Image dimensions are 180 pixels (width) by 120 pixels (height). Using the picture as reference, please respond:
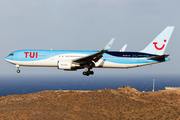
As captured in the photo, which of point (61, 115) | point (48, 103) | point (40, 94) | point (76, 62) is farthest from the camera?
point (40, 94)

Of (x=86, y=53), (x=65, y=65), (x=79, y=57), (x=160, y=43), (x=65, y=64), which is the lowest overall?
(x=65, y=65)

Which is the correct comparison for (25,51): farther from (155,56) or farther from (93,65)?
(155,56)

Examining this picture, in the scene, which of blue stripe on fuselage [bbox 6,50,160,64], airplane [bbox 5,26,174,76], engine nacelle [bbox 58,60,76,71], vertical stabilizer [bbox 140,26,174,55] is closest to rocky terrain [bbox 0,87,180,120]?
engine nacelle [bbox 58,60,76,71]

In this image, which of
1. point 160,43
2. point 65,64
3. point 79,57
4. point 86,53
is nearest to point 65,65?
point 65,64

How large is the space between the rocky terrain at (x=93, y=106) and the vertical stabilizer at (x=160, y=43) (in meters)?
9.29

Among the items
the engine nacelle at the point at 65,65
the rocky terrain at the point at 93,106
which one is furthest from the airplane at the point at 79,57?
the rocky terrain at the point at 93,106

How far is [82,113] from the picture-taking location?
33156 mm

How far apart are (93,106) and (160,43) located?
781 inches

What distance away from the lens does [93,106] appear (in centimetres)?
3681

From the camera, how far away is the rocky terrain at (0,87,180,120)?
32531 mm

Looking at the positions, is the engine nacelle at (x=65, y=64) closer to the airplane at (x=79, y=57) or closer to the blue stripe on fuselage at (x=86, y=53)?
the airplane at (x=79, y=57)

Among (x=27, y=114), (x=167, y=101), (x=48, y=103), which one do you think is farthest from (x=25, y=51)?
(x=167, y=101)

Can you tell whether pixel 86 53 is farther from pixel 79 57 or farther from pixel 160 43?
pixel 160 43

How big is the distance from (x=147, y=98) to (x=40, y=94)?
2153 cm
